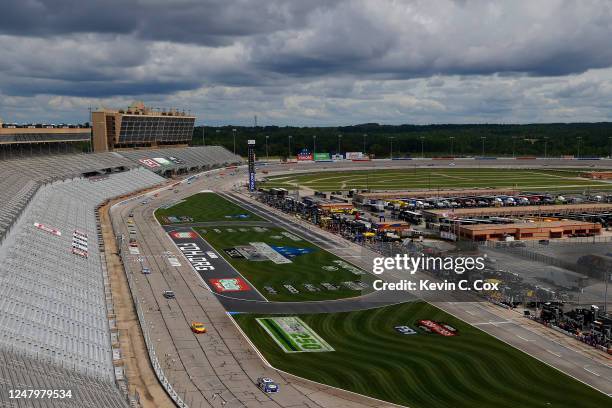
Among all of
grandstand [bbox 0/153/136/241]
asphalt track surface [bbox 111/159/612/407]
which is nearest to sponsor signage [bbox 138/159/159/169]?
grandstand [bbox 0/153/136/241]

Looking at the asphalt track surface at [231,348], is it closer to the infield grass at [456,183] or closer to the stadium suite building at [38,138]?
the stadium suite building at [38,138]

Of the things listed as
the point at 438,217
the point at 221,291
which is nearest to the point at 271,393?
the point at 221,291

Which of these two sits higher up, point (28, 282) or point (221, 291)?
point (28, 282)

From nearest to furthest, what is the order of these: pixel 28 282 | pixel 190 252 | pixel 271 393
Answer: pixel 271 393 < pixel 28 282 < pixel 190 252

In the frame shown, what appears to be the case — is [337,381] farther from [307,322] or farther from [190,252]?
[190,252]

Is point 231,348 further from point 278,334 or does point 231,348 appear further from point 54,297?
point 54,297

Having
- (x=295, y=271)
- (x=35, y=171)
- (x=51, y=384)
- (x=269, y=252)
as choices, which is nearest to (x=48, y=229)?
(x=295, y=271)

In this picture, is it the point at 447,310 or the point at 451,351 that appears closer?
the point at 451,351
